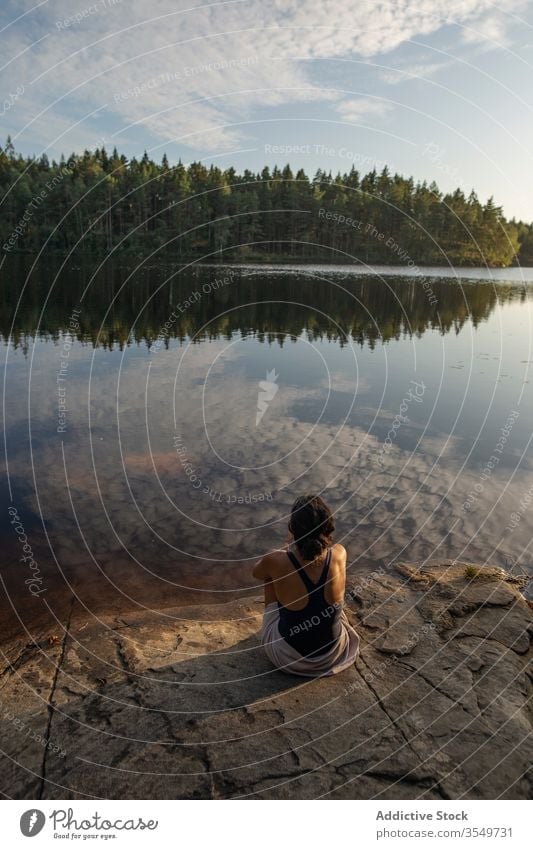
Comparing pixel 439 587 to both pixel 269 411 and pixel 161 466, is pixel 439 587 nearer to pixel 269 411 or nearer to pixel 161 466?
pixel 161 466

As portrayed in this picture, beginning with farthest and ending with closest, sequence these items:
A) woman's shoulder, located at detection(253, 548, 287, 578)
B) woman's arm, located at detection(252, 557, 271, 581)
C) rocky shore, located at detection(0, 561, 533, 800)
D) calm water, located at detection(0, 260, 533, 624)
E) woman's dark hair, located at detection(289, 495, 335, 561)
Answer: calm water, located at detection(0, 260, 533, 624)
woman's arm, located at detection(252, 557, 271, 581)
woman's shoulder, located at detection(253, 548, 287, 578)
woman's dark hair, located at detection(289, 495, 335, 561)
rocky shore, located at detection(0, 561, 533, 800)

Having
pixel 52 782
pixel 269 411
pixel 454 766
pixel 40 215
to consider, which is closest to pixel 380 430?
pixel 269 411

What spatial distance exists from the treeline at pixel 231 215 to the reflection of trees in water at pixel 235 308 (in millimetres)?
30354

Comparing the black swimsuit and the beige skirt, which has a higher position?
the black swimsuit

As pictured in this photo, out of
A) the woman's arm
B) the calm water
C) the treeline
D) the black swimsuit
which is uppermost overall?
the treeline

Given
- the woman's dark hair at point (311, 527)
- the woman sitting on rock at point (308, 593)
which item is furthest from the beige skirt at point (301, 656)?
the woman's dark hair at point (311, 527)

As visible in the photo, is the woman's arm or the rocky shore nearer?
the rocky shore

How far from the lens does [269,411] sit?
648 inches

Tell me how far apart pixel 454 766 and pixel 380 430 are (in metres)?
10.8

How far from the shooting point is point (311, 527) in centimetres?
512

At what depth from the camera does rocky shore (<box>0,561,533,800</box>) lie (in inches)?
162
